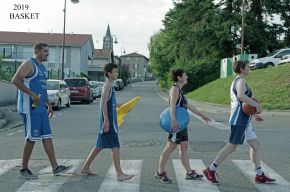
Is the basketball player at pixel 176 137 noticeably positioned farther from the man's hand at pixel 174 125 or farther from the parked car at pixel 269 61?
the parked car at pixel 269 61

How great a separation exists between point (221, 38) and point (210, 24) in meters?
1.89

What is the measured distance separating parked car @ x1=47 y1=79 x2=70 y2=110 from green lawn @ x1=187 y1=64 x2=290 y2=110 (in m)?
8.65

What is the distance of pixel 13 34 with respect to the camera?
82.4 metres

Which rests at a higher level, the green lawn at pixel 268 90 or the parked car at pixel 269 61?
the parked car at pixel 269 61

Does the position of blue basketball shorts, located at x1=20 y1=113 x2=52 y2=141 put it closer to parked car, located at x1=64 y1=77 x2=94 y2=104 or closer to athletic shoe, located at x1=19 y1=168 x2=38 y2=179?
athletic shoe, located at x1=19 y1=168 x2=38 y2=179

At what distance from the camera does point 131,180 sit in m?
7.30

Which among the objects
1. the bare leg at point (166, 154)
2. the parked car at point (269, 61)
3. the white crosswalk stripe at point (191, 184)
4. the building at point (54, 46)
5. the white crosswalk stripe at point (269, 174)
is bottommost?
the white crosswalk stripe at point (191, 184)

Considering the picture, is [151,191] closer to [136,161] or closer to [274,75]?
[136,161]

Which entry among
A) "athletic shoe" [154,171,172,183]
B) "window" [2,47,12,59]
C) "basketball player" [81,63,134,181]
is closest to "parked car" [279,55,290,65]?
"window" [2,47,12,59]

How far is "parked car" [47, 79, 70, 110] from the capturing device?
23.8m

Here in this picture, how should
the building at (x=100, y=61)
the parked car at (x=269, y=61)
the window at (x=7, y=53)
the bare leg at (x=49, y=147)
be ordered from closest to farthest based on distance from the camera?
the bare leg at (x=49, y=147) < the parked car at (x=269, y=61) < the window at (x=7, y=53) < the building at (x=100, y=61)

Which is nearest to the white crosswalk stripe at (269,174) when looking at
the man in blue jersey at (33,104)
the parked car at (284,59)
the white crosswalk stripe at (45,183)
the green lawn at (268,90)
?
the white crosswalk stripe at (45,183)

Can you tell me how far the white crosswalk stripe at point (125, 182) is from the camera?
22.1ft

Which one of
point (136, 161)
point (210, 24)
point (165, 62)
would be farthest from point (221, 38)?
point (136, 161)
